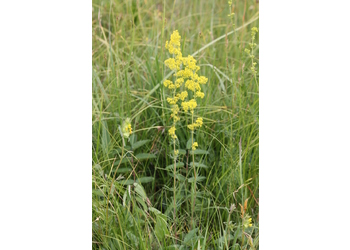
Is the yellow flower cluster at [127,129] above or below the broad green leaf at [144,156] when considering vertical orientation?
above

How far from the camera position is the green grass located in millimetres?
1858

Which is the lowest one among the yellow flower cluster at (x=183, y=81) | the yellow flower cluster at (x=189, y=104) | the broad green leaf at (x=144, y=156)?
the broad green leaf at (x=144, y=156)

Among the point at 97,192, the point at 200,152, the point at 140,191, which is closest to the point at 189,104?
the point at 200,152

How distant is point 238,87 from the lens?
1978mm

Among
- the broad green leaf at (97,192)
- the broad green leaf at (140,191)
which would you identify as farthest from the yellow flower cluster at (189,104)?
the broad green leaf at (97,192)

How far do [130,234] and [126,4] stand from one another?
3.40 feet

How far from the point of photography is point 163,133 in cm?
196

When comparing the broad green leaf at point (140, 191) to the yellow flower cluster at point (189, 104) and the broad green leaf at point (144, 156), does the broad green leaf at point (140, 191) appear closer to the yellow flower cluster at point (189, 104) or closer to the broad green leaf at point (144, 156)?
the broad green leaf at point (144, 156)

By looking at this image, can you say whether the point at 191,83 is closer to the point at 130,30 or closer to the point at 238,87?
the point at 238,87

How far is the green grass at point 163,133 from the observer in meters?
1.86

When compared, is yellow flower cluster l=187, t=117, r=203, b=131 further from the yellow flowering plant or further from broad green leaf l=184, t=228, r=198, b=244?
broad green leaf l=184, t=228, r=198, b=244

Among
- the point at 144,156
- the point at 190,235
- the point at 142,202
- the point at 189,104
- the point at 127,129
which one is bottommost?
the point at 190,235

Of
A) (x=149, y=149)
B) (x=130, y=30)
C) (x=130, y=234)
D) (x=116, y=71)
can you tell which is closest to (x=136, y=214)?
(x=130, y=234)

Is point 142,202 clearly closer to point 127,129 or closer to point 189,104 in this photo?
point 127,129
